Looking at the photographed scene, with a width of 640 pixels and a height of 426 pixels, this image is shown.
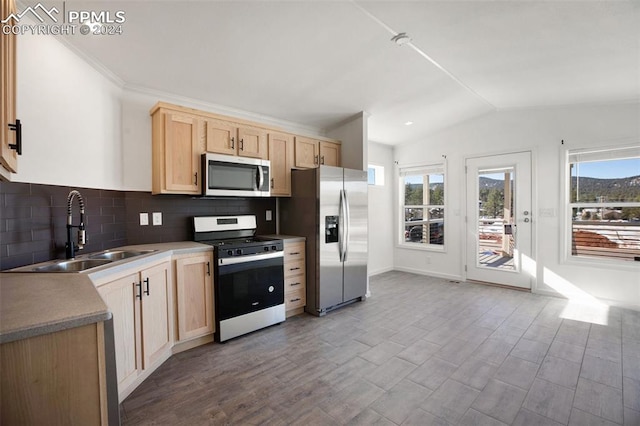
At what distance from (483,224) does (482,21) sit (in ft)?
10.7

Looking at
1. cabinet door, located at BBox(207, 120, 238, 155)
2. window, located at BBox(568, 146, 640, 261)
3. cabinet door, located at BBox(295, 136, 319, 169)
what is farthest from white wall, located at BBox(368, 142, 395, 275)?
cabinet door, located at BBox(207, 120, 238, 155)

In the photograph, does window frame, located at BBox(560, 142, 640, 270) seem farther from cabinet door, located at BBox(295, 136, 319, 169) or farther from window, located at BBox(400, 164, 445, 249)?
cabinet door, located at BBox(295, 136, 319, 169)

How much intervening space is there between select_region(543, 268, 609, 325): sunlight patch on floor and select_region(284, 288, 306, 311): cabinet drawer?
298 centimetres

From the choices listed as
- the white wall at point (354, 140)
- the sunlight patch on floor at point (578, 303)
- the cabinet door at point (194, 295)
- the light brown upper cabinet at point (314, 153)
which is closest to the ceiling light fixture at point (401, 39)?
the white wall at point (354, 140)

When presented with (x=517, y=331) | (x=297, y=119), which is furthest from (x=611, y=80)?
(x=297, y=119)

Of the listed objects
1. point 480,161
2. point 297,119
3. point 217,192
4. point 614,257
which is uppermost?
point 297,119

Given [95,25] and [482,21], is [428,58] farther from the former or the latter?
[95,25]

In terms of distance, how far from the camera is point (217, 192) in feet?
9.64

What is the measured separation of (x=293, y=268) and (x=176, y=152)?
1730mm

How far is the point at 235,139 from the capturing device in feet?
10.3

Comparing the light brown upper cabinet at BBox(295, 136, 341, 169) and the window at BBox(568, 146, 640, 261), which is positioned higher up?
the light brown upper cabinet at BBox(295, 136, 341, 169)

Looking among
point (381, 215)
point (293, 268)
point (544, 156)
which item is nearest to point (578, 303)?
point (544, 156)

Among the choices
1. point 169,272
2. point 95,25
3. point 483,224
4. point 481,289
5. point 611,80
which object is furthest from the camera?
point 483,224

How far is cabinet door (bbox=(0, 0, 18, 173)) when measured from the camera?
1.13m
